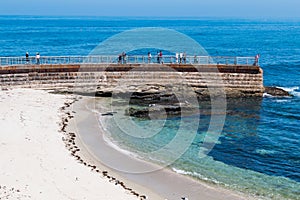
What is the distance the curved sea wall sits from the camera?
36156 mm

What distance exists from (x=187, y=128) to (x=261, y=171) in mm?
8104

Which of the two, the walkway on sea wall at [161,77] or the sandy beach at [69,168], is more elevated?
the walkway on sea wall at [161,77]

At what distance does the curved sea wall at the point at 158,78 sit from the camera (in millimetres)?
36156

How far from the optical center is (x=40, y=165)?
18266 mm

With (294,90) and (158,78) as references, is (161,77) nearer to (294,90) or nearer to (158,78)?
(158,78)

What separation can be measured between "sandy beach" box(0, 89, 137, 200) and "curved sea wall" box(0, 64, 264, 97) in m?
8.26

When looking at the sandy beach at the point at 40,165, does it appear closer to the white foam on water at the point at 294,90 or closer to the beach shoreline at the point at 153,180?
the beach shoreline at the point at 153,180

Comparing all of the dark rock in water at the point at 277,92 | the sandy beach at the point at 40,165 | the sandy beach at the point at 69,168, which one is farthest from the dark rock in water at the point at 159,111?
the dark rock in water at the point at 277,92

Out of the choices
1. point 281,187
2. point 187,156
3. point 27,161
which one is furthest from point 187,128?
point 27,161

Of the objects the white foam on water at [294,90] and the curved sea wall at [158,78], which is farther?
the white foam on water at [294,90]

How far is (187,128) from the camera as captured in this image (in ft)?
89.4

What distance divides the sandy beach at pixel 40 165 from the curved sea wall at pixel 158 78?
27.1 feet

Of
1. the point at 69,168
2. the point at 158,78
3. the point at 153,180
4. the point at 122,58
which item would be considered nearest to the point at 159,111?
the point at 158,78

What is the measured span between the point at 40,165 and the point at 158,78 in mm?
20118
